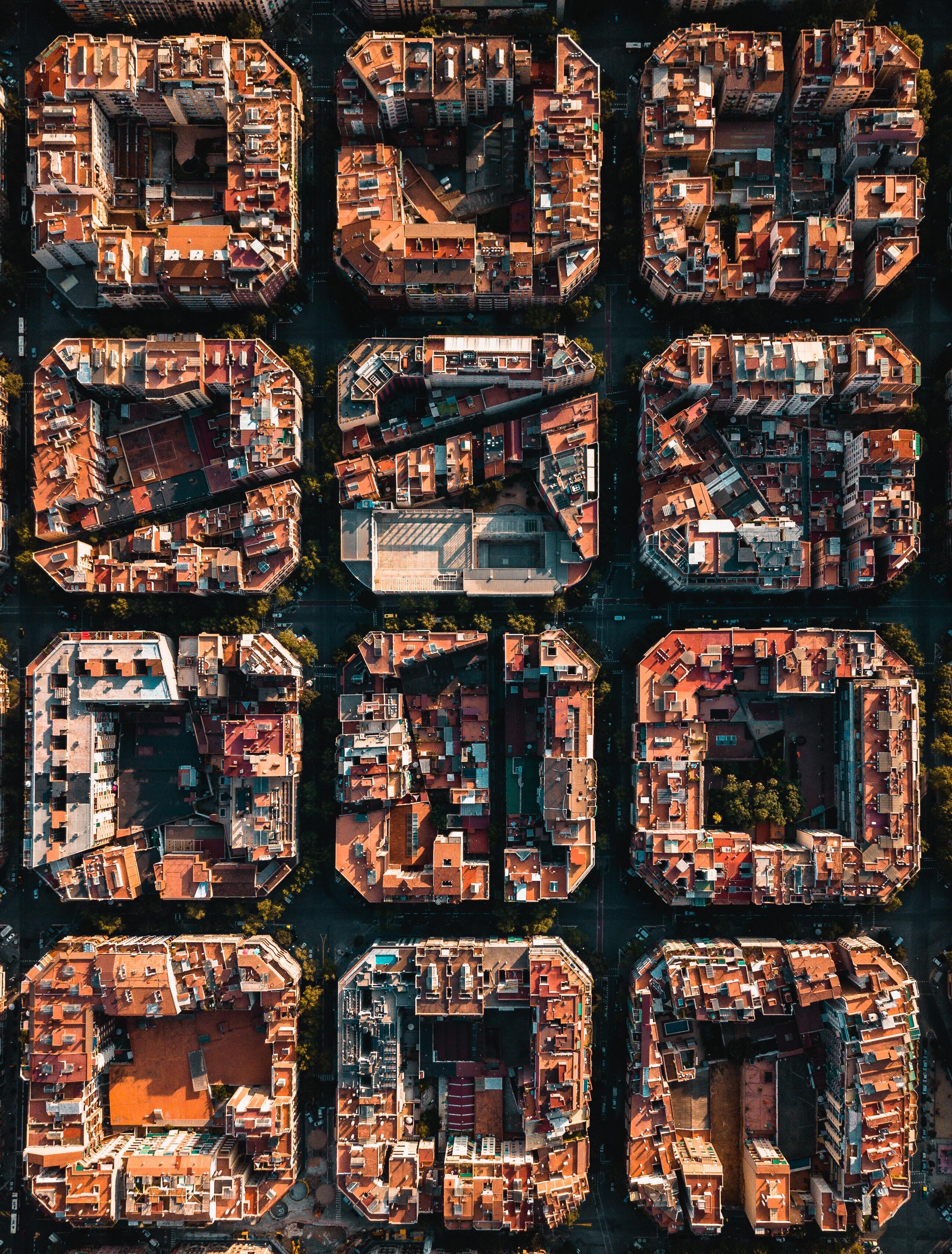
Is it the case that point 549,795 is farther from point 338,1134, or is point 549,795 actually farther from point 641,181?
point 641,181

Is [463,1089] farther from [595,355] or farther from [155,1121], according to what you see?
[595,355]

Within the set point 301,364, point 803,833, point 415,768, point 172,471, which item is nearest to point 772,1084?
point 803,833

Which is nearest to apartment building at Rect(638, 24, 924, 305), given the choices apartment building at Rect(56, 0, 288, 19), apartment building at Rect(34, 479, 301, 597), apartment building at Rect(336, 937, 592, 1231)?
apartment building at Rect(56, 0, 288, 19)

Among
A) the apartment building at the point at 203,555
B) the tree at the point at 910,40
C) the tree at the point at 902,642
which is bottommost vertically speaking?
the tree at the point at 902,642

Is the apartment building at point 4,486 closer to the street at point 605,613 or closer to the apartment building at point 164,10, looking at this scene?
the street at point 605,613

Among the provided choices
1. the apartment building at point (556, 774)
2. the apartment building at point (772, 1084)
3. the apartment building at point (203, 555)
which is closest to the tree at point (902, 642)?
the apartment building at point (772, 1084)

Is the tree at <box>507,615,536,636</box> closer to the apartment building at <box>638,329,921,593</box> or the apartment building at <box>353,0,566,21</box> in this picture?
the apartment building at <box>638,329,921,593</box>

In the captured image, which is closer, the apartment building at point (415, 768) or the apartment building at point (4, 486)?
the apartment building at point (415, 768)

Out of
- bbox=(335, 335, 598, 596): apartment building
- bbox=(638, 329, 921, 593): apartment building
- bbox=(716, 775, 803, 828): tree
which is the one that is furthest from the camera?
bbox=(716, 775, 803, 828): tree
